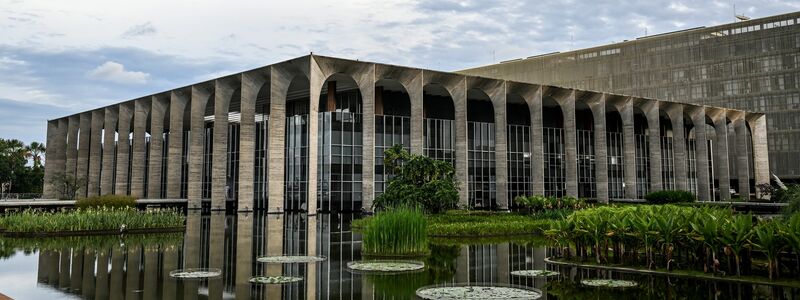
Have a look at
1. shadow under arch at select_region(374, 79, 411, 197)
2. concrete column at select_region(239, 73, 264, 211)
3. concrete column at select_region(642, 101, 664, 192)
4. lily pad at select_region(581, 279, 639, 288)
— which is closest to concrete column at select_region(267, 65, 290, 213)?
concrete column at select_region(239, 73, 264, 211)

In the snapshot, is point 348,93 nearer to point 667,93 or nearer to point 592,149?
point 592,149

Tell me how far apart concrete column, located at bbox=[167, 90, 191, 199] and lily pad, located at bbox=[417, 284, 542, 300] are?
47.0m

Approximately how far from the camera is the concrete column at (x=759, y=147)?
77375 millimetres

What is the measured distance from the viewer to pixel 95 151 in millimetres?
67312

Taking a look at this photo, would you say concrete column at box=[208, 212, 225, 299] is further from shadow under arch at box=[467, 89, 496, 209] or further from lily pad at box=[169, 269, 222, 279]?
shadow under arch at box=[467, 89, 496, 209]

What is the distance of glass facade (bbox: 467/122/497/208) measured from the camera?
56.3 m

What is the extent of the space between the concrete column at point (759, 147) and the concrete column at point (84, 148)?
265ft

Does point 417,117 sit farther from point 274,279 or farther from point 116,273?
point 274,279

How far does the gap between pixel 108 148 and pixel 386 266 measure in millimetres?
59801

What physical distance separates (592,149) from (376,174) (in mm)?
29089

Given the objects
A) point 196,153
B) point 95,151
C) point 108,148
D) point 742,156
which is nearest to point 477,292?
point 196,153

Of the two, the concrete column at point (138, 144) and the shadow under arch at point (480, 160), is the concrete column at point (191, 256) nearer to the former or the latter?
the shadow under arch at point (480, 160)

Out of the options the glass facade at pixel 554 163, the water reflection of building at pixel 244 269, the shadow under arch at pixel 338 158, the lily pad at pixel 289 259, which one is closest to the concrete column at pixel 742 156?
the glass facade at pixel 554 163

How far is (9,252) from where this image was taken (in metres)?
18.2
